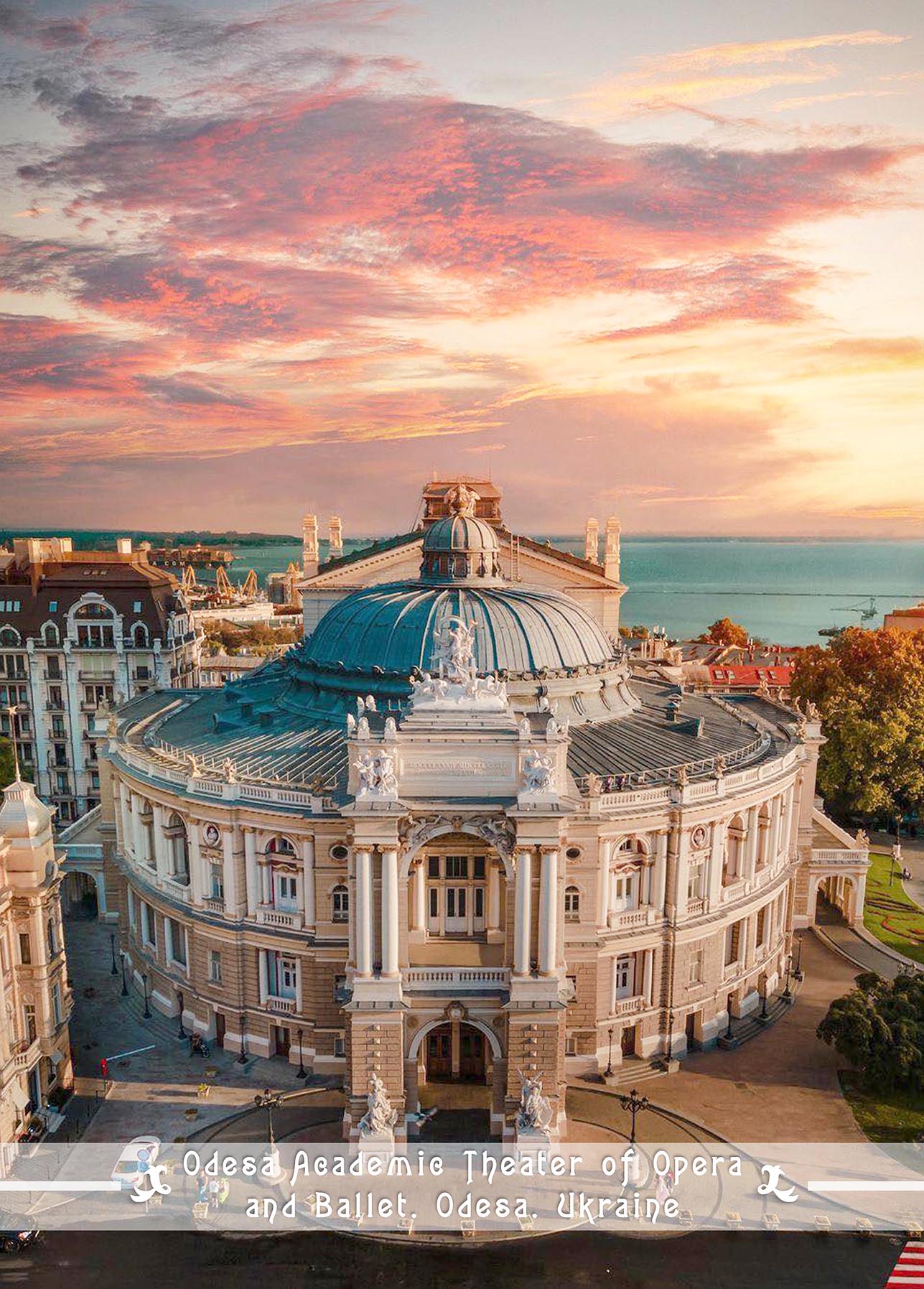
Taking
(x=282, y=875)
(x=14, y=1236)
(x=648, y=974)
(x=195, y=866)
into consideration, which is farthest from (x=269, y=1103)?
(x=648, y=974)

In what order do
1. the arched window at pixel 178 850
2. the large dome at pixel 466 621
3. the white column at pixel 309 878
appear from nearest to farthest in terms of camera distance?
the white column at pixel 309 878 → the arched window at pixel 178 850 → the large dome at pixel 466 621

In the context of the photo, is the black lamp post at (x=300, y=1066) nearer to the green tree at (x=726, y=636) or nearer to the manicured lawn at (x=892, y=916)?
the manicured lawn at (x=892, y=916)

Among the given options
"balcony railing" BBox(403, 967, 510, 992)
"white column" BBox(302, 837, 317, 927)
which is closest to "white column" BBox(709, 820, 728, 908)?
"balcony railing" BBox(403, 967, 510, 992)

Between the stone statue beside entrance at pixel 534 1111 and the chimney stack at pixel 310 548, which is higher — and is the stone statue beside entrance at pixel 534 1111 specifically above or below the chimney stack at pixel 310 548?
below

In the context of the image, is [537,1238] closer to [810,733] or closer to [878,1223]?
[878,1223]

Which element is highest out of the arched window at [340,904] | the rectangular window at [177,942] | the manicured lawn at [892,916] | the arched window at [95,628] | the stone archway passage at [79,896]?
the arched window at [95,628]

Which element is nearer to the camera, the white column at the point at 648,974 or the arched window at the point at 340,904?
the arched window at the point at 340,904

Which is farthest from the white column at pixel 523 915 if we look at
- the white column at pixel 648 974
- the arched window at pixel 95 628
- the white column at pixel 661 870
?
the arched window at pixel 95 628
